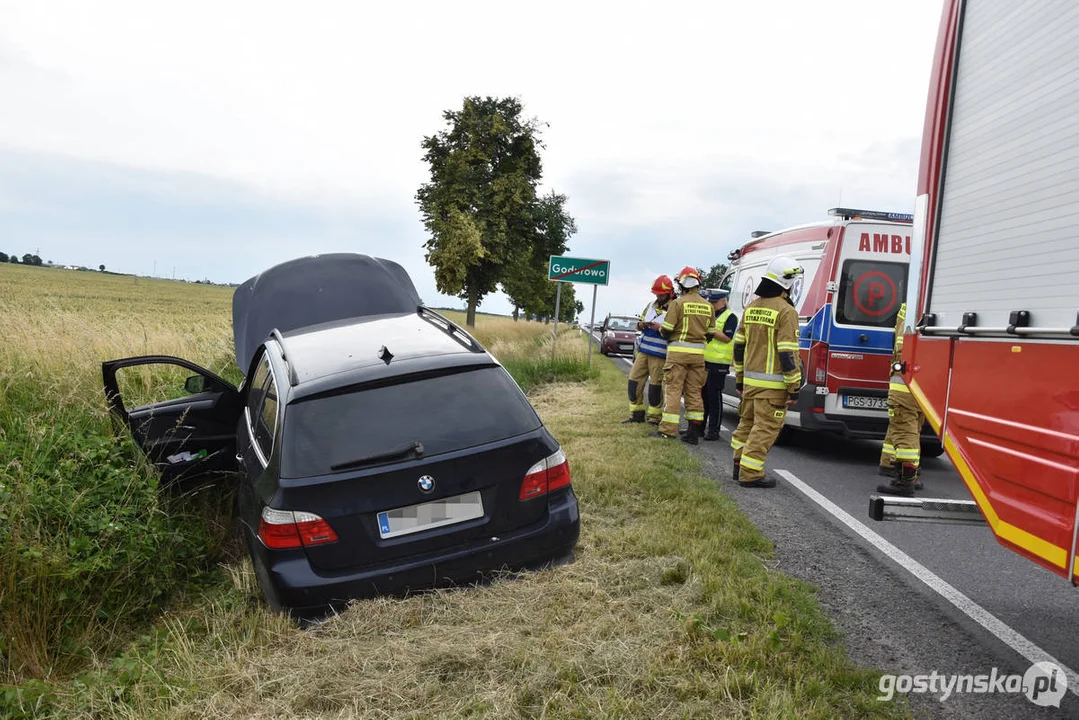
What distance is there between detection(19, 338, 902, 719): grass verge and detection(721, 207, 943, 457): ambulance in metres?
3.86

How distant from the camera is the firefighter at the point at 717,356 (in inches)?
349

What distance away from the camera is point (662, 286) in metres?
9.61

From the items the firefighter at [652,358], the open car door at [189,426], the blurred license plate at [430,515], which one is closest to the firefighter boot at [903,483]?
the firefighter at [652,358]

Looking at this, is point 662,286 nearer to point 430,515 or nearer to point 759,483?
point 759,483

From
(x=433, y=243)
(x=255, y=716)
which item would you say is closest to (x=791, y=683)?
(x=255, y=716)

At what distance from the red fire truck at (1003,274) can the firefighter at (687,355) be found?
475 cm

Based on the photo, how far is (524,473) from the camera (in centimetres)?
366

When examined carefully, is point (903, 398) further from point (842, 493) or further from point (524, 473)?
point (524, 473)

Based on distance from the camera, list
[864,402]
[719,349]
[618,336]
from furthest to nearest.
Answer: [618,336]
[719,349]
[864,402]

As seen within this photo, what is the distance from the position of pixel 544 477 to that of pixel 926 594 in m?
2.18

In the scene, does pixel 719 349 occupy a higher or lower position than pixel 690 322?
lower

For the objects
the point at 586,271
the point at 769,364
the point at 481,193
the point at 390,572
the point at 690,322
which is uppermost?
the point at 481,193

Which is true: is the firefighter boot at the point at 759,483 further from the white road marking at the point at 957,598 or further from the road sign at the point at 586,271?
the road sign at the point at 586,271

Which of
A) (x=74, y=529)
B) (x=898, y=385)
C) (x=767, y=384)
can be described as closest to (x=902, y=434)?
(x=898, y=385)
